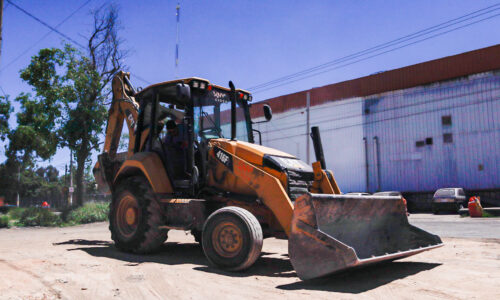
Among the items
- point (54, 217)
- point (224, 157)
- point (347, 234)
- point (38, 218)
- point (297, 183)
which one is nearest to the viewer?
point (347, 234)

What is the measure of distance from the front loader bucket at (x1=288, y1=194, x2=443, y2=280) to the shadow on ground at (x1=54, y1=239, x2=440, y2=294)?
0.24 meters

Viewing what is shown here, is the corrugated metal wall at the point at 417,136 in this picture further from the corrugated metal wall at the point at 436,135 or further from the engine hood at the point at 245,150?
the engine hood at the point at 245,150

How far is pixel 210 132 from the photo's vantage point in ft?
24.7

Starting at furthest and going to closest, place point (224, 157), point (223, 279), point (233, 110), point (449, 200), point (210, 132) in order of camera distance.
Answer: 1. point (449, 200)
2. point (233, 110)
3. point (210, 132)
4. point (224, 157)
5. point (223, 279)

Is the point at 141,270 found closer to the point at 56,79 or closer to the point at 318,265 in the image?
the point at 318,265

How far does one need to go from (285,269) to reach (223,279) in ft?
4.30

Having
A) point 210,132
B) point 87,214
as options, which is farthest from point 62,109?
point 210,132

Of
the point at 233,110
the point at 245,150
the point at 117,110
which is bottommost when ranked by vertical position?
the point at 245,150

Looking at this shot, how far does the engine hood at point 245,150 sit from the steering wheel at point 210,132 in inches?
7.9

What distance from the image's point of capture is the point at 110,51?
23734 mm

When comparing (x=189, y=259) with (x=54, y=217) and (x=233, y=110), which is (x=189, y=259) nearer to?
(x=233, y=110)

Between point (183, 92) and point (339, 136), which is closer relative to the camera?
point (183, 92)

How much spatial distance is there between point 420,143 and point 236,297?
27.5 metres

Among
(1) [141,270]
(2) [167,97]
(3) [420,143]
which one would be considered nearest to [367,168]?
(3) [420,143]
